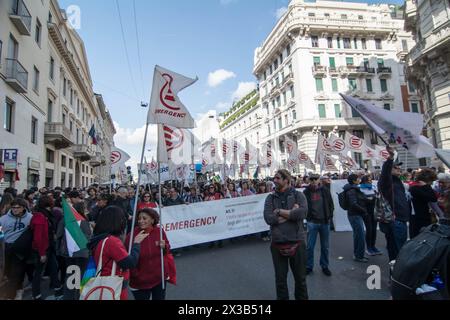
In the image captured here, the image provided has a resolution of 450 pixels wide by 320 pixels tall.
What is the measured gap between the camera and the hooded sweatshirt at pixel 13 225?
4.44 meters

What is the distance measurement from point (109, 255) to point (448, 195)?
9.07 feet

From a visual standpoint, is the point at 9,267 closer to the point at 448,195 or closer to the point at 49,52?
the point at 448,195

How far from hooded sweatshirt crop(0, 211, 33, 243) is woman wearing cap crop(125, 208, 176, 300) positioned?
277 cm

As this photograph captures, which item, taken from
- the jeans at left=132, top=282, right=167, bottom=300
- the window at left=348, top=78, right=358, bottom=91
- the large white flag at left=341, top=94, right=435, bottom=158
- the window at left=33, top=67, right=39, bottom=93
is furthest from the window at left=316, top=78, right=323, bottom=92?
the jeans at left=132, top=282, right=167, bottom=300

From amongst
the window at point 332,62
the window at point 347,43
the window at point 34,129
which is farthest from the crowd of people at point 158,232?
the window at point 347,43

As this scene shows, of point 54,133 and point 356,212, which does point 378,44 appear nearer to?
point 54,133

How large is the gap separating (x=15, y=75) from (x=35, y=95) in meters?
3.82

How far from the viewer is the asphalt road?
4109 millimetres

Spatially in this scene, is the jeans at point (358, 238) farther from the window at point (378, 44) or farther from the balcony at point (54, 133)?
the window at point (378, 44)

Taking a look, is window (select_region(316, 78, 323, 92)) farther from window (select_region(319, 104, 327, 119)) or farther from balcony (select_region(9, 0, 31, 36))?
balcony (select_region(9, 0, 31, 36))

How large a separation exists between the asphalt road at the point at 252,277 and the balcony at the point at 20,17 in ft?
48.7

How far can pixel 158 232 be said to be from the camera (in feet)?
10.3

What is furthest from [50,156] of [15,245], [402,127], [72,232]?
[402,127]
